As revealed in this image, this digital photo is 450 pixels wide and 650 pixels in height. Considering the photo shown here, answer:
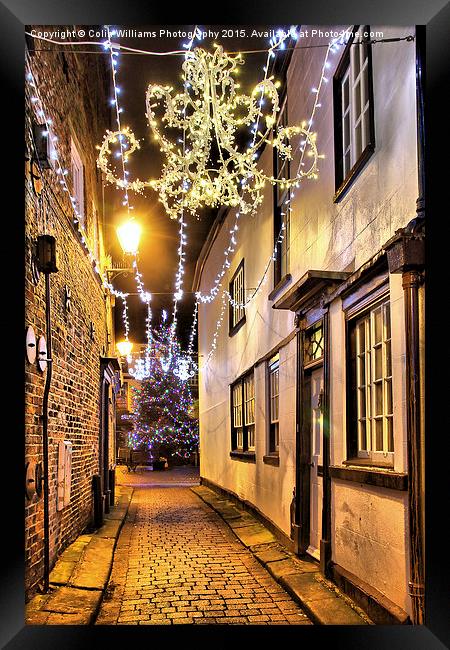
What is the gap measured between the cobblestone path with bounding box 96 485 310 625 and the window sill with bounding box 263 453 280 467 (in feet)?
3.93

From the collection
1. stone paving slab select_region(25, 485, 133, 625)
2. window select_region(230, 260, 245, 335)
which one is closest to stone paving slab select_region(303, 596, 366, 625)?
stone paving slab select_region(25, 485, 133, 625)

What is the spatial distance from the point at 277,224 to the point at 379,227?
4427 millimetres

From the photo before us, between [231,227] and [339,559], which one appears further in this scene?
[231,227]

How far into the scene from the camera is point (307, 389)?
7660mm

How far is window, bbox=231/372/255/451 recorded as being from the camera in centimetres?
1197

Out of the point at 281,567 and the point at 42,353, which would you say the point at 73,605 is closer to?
the point at 42,353

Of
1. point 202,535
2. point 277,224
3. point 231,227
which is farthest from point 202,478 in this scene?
point 277,224

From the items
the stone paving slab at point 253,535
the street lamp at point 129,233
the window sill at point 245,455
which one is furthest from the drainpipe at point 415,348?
the window sill at point 245,455

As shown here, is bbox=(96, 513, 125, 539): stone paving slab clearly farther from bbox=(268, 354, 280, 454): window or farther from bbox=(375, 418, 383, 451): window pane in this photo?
bbox=(375, 418, 383, 451): window pane

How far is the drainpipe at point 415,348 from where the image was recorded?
164 inches

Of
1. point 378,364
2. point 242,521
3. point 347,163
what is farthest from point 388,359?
point 242,521

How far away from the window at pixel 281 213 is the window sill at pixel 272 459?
2.50 meters

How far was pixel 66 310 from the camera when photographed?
7.43 m
